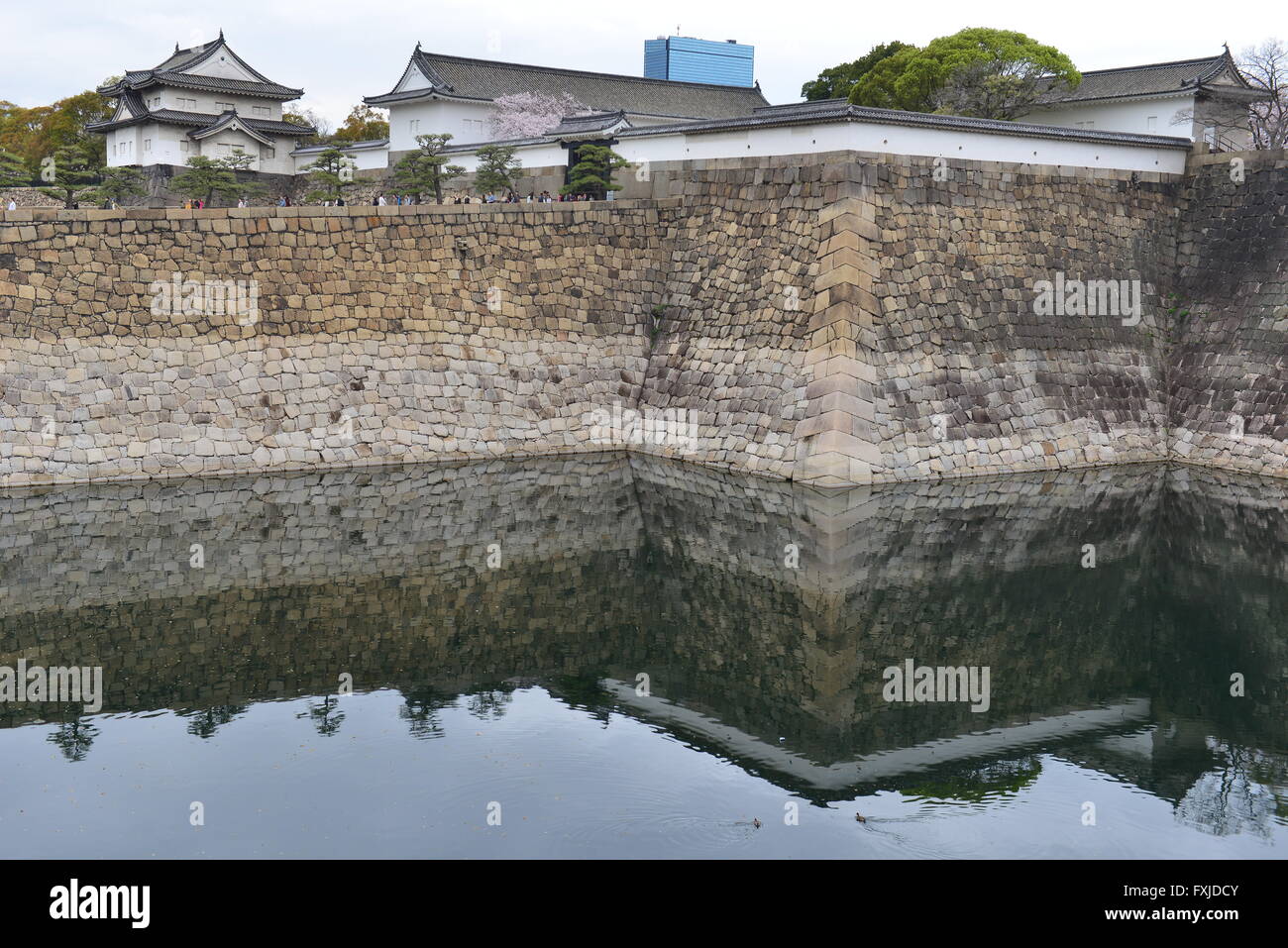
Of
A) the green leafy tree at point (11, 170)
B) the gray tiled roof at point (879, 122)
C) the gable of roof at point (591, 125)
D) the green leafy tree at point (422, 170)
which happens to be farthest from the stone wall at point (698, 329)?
the green leafy tree at point (11, 170)

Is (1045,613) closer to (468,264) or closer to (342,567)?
(342,567)

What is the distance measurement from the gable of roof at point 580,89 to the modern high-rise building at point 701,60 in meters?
48.3

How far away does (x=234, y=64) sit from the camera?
33688 mm

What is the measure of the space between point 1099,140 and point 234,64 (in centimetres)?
2281

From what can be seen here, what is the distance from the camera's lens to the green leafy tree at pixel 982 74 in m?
25.4

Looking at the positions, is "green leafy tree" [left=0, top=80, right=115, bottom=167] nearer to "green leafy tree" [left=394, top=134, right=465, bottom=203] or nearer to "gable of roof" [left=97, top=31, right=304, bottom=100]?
"gable of roof" [left=97, top=31, right=304, bottom=100]

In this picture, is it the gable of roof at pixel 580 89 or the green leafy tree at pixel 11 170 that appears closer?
the green leafy tree at pixel 11 170

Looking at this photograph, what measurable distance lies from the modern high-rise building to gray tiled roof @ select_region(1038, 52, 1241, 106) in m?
56.6

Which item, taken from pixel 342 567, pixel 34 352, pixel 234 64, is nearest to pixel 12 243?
pixel 34 352

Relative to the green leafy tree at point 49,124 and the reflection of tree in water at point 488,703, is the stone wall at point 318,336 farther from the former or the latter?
the green leafy tree at point 49,124

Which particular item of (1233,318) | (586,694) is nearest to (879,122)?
(1233,318)

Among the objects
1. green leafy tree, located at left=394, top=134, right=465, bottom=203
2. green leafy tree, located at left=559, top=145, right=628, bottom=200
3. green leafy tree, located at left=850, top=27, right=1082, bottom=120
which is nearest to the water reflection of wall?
green leafy tree, located at left=559, top=145, right=628, bottom=200

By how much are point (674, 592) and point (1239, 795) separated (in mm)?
5524

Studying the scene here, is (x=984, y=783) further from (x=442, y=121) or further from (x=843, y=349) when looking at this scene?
(x=442, y=121)
